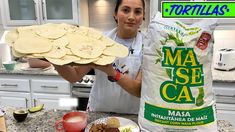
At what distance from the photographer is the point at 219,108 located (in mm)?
2311

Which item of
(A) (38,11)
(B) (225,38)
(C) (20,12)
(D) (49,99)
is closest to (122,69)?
(D) (49,99)

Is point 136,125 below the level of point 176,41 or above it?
below

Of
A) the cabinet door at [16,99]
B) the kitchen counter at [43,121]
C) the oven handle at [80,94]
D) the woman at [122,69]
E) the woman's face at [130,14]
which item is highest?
the woman's face at [130,14]

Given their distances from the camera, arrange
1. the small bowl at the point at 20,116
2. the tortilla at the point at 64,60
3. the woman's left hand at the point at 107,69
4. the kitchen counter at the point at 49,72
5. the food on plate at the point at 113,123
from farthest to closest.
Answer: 1. the kitchen counter at the point at 49,72
2. the small bowl at the point at 20,116
3. the food on plate at the point at 113,123
4. the woman's left hand at the point at 107,69
5. the tortilla at the point at 64,60

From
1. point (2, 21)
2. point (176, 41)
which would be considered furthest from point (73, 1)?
point (176, 41)

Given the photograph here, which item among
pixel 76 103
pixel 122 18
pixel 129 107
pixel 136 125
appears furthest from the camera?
pixel 76 103

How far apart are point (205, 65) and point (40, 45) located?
22.6 inches

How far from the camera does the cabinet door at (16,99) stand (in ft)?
8.85

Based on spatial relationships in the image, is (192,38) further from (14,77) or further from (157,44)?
(14,77)

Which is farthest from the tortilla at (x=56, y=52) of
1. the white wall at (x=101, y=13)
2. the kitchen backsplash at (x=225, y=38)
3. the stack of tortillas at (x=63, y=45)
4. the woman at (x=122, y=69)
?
the kitchen backsplash at (x=225, y=38)

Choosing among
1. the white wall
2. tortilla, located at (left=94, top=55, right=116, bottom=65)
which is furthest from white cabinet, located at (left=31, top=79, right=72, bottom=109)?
tortilla, located at (left=94, top=55, right=116, bottom=65)

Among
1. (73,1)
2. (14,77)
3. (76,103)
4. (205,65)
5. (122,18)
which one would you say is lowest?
(76,103)

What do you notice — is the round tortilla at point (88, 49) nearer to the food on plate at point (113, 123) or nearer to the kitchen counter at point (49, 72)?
the food on plate at point (113, 123)

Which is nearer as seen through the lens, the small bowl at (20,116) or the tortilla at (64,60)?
the tortilla at (64,60)
